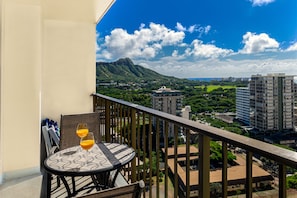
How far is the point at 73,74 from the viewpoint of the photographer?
477 cm

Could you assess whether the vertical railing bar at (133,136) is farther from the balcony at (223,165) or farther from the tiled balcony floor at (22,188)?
the tiled balcony floor at (22,188)

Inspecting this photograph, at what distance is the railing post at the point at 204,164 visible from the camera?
4.17ft

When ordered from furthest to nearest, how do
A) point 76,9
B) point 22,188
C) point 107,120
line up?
point 76,9, point 107,120, point 22,188

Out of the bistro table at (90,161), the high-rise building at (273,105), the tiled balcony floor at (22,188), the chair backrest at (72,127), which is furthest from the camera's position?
the high-rise building at (273,105)

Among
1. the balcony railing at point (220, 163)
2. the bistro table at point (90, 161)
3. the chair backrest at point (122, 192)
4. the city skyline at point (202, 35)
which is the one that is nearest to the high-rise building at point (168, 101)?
the balcony railing at point (220, 163)

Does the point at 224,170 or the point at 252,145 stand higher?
the point at 252,145

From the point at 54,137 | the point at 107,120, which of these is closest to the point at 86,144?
the point at 54,137

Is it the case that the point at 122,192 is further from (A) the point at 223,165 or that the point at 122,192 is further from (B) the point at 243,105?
(B) the point at 243,105

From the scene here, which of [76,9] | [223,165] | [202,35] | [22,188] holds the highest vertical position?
[202,35]

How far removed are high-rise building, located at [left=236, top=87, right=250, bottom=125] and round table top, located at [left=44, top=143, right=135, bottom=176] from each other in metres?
2.59

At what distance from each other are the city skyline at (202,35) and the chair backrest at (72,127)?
654 centimetres

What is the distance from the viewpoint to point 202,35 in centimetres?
1347

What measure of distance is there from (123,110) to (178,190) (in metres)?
1.40

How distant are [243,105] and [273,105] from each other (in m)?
1.06
